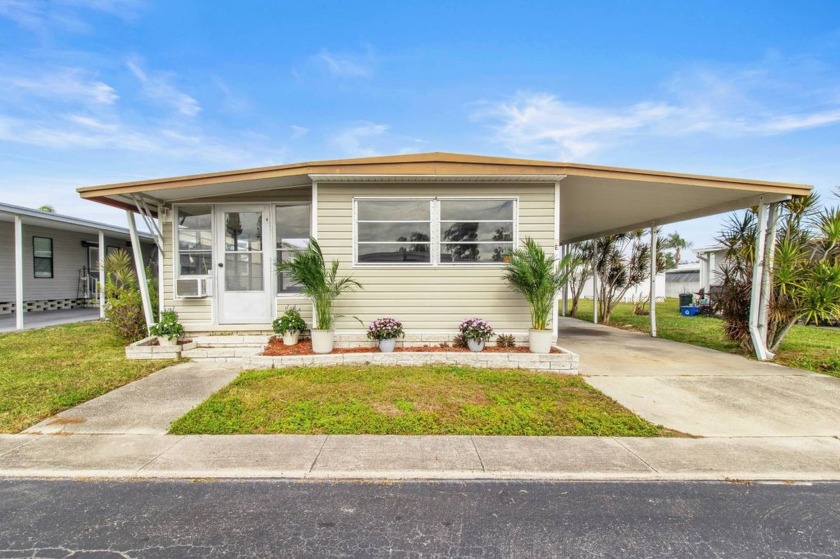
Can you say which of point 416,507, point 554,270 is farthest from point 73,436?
point 554,270

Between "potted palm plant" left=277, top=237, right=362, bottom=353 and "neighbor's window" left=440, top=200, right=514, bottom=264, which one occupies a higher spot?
"neighbor's window" left=440, top=200, right=514, bottom=264

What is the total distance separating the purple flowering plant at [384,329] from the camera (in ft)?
19.6

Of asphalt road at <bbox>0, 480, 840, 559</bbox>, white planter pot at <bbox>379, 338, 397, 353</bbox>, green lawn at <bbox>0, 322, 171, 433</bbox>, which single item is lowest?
asphalt road at <bbox>0, 480, 840, 559</bbox>

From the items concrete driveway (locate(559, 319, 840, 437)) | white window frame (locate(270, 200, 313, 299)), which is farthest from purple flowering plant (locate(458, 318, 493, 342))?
white window frame (locate(270, 200, 313, 299))

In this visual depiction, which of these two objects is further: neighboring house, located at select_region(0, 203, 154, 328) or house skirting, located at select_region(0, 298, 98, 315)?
house skirting, located at select_region(0, 298, 98, 315)

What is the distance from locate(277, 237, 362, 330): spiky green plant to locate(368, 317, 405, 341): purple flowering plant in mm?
665

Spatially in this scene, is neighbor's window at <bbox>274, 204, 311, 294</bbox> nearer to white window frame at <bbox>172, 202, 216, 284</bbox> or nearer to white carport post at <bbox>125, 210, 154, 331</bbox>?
white window frame at <bbox>172, 202, 216, 284</bbox>

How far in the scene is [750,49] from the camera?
1130 cm

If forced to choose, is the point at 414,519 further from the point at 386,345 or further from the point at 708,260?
the point at 708,260

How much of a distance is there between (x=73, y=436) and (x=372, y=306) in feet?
12.7

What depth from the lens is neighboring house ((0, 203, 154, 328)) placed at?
1108cm

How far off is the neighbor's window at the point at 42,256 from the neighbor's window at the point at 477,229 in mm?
13467

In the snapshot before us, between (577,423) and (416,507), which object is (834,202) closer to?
(577,423)

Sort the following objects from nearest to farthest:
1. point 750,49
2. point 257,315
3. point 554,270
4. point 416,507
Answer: point 416,507, point 554,270, point 257,315, point 750,49
